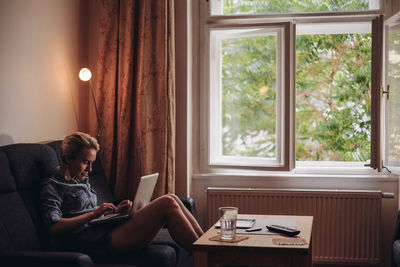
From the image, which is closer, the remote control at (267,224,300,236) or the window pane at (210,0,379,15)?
the remote control at (267,224,300,236)

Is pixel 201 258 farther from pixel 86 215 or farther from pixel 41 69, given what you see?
pixel 41 69

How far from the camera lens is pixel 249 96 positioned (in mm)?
3814

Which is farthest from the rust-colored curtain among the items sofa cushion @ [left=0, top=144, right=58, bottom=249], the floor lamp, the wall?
sofa cushion @ [left=0, top=144, right=58, bottom=249]

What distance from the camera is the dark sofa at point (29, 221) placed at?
2215 mm

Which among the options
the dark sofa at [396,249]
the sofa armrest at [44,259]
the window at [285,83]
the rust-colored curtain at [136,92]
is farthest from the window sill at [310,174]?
the sofa armrest at [44,259]

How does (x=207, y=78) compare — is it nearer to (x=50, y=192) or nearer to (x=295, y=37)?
(x=295, y=37)

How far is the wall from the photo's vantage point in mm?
2762

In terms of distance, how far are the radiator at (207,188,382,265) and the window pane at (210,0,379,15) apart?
133 cm

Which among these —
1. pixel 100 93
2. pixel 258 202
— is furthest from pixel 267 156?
pixel 100 93

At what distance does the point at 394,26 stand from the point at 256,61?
972 millimetres

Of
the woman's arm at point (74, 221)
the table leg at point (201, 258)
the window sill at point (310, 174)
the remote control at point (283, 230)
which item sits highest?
the window sill at point (310, 174)

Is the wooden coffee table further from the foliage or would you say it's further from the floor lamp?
the foliage

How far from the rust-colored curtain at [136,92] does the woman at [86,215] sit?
83 cm

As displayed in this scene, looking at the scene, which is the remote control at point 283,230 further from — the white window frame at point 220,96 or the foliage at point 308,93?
the foliage at point 308,93
